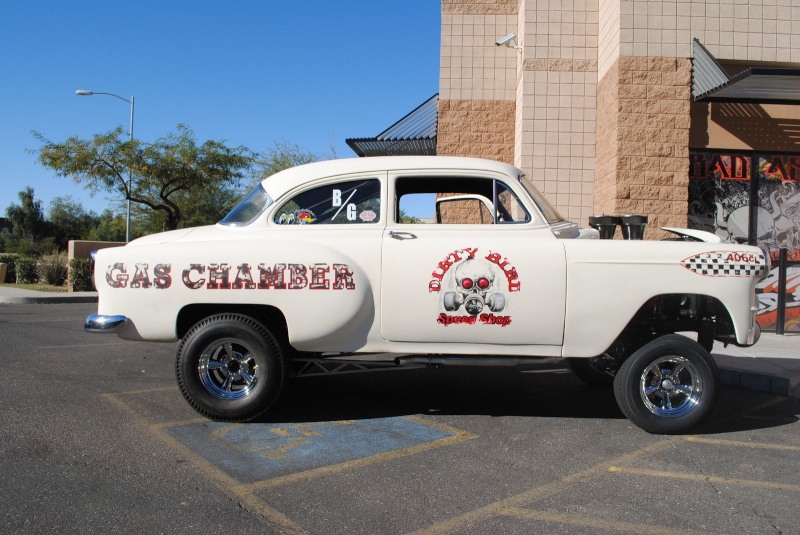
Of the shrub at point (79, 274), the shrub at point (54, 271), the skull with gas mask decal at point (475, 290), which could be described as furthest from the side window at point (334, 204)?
the shrub at point (54, 271)

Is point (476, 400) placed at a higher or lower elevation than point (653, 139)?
lower

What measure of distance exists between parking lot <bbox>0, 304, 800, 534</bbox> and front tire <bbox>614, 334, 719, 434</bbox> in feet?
0.50

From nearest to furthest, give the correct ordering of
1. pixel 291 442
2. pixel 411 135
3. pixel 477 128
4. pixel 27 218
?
pixel 291 442 → pixel 477 128 → pixel 411 135 → pixel 27 218

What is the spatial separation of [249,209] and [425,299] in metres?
1.67

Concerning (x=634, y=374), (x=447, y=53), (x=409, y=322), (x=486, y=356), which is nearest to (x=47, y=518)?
(x=409, y=322)

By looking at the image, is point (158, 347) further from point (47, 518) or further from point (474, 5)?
point (474, 5)

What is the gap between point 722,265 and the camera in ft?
16.6

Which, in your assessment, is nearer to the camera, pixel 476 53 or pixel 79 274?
pixel 476 53

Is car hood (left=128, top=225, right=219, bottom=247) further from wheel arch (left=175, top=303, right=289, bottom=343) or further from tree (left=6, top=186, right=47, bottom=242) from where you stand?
tree (left=6, top=186, right=47, bottom=242)

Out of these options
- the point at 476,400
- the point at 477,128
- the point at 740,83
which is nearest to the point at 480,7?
the point at 477,128

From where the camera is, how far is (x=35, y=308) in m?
15.4

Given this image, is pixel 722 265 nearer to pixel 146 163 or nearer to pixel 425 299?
pixel 425 299

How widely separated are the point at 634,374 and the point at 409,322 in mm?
1712

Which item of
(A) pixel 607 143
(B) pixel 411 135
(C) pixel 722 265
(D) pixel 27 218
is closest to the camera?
(C) pixel 722 265
